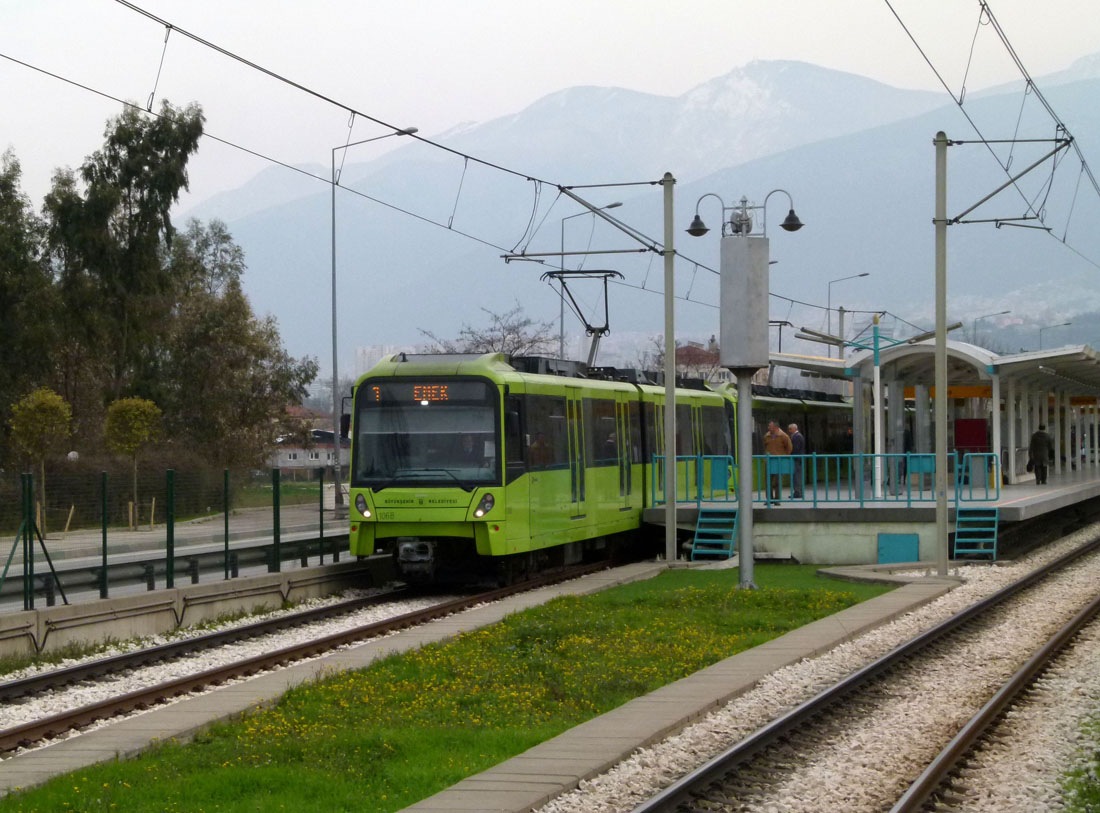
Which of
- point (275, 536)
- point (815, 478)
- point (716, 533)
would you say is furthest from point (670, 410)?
point (275, 536)

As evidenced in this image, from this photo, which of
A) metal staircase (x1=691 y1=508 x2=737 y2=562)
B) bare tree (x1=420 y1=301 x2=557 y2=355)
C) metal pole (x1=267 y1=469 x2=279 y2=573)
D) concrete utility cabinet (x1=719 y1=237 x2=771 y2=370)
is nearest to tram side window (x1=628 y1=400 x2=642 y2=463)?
metal staircase (x1=691 y1=508 x2=737 y2=562)

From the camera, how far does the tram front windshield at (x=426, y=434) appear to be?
21344 mm

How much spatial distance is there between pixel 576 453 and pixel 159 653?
10.1 metres

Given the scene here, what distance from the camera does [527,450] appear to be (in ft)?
71.9

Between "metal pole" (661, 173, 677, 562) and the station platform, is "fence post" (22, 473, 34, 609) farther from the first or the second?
the station platform

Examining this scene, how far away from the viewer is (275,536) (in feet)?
72.0

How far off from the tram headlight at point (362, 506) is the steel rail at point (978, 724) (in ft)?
31.5

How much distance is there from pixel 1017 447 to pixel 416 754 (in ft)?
110

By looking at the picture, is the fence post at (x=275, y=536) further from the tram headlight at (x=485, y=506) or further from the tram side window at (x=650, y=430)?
the tram side window at (x=650, y=430)

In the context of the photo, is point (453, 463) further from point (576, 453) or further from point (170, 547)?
point (170, 547)

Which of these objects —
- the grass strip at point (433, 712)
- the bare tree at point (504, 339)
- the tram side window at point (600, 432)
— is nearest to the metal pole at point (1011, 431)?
the tram side window at point (600, 432)

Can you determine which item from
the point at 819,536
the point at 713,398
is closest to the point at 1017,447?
the point at 713,398

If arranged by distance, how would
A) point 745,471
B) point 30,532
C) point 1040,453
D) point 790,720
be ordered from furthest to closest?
1. point 1040,453
2. point 745,471
3. point 30,532
4. point 790,720

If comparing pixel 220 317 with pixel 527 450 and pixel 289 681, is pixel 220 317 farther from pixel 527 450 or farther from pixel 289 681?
pixel 289 681
